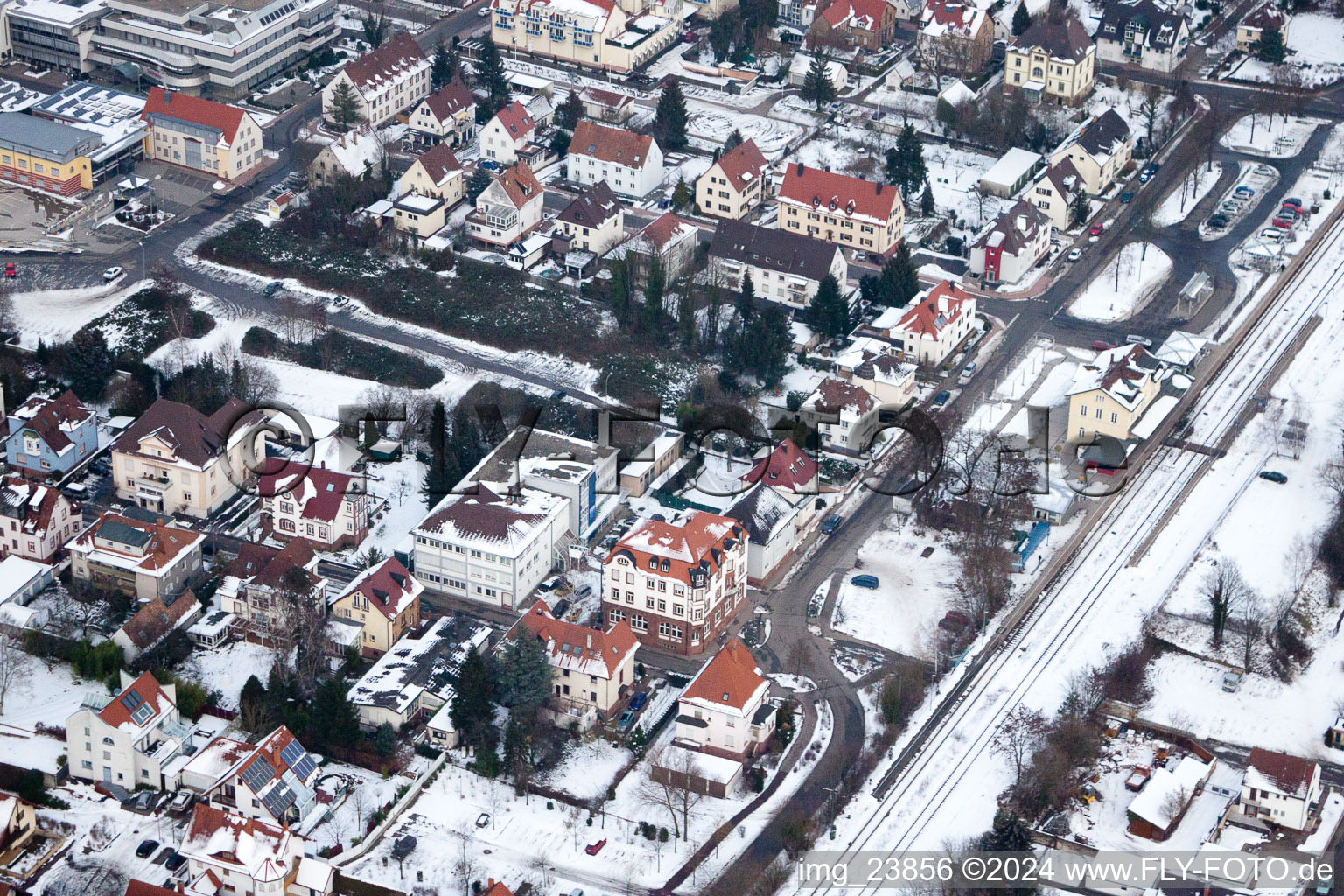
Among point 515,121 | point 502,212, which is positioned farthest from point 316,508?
point 515,121

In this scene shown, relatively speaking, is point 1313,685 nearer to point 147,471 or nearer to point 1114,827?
point 1114,827

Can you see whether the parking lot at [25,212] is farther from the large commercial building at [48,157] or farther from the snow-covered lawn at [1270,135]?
the snow-covered lawn at [1270,135]

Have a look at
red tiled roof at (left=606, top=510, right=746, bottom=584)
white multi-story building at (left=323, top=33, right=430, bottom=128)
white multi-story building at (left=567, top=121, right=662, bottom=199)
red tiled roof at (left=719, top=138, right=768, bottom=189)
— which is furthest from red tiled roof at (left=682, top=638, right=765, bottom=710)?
white multi-story building at (left=323, top=33, right=430, bottom=128)

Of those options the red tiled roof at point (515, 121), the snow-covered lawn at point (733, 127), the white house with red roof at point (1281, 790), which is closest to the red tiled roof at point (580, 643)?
the white house with red roof at point (1281, 790)

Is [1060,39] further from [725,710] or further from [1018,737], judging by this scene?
[725,710]

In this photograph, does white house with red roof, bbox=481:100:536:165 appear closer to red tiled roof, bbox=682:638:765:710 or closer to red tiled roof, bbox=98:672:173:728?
red tiled roof, bbox=682:638:765:710

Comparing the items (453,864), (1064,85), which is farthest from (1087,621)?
(1064,85)
